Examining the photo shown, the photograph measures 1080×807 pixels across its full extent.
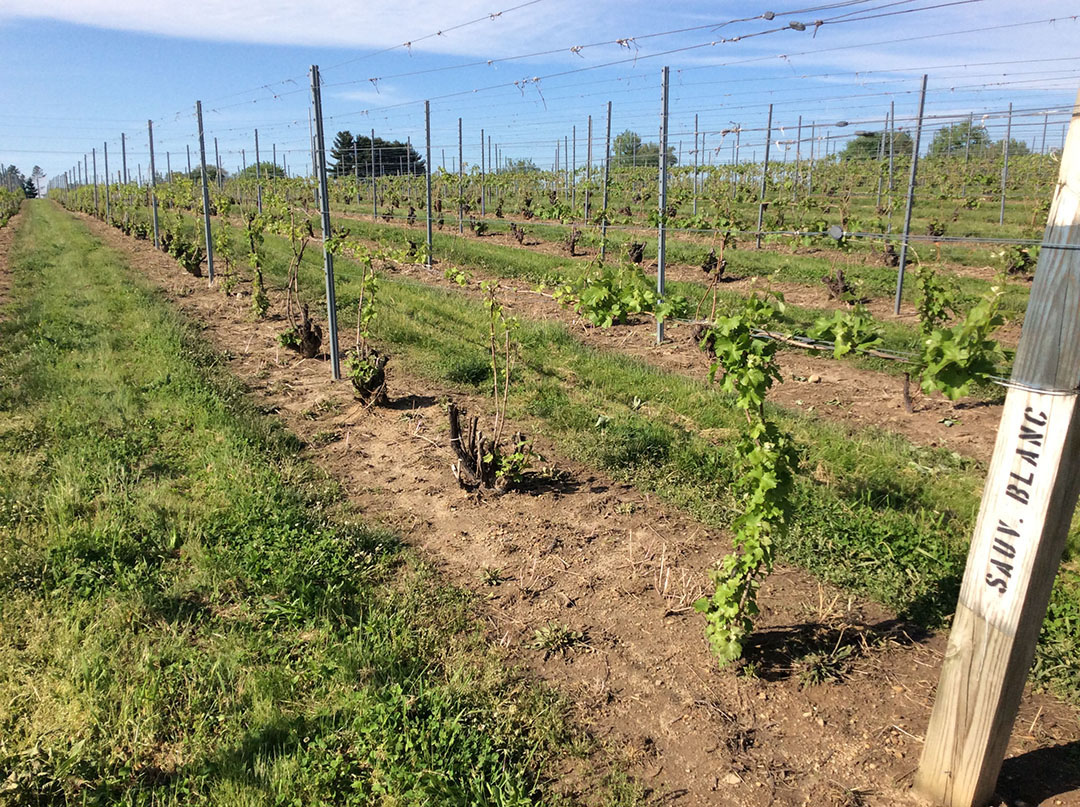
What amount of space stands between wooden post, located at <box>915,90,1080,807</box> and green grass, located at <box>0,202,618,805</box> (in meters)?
1.36

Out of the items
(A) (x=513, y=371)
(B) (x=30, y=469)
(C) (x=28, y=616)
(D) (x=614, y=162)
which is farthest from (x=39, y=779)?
(D) (x=614, y=162)

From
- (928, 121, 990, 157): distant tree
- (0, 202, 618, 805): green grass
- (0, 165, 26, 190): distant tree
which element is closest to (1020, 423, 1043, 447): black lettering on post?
(0, 202, 618, 805): green grass

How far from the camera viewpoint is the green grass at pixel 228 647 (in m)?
2.72

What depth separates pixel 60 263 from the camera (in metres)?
16.8

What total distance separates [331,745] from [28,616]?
1829mm

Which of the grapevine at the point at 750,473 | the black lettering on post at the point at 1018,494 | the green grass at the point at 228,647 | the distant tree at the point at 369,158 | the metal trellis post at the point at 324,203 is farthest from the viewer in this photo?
the distant tree at the point at 369,158

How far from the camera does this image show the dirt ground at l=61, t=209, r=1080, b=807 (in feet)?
9.10

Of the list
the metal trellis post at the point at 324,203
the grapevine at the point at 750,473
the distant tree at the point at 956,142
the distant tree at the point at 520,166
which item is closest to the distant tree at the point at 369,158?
the distant tree at the point at 520,166

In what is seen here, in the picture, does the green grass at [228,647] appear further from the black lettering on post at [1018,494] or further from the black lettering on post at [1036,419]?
the black lettering on post at [1036,419]

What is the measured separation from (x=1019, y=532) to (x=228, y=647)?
3.16 metres

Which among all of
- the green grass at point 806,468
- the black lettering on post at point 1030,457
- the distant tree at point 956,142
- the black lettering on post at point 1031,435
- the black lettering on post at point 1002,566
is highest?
the distant tree at point 956,142

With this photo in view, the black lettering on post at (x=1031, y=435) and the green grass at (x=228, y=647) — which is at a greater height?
the black lettering on post at (x=1031, y=435)

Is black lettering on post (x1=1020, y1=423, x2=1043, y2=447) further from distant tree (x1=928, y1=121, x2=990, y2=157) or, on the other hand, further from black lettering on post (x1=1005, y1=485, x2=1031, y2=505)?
distant tree (x1=928, y1=121, x2=990, y2=157)

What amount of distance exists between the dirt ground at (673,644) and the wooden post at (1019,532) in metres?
0.30
